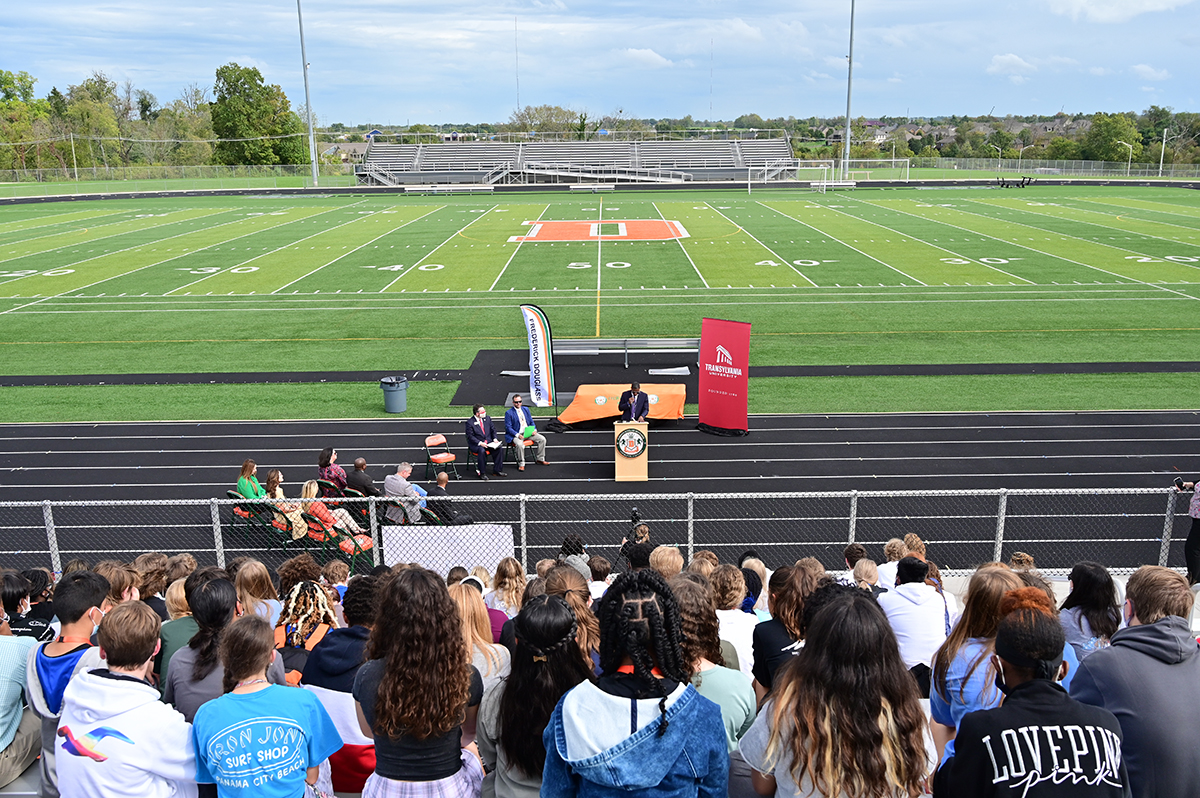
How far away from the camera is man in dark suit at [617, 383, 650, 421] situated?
1647 cm

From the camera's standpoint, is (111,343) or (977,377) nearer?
(977,377)

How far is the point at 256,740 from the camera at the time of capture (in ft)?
13.3

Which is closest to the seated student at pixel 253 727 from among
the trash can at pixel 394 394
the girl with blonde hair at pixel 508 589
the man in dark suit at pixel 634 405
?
the girl with blonde hair at pixel 508 589

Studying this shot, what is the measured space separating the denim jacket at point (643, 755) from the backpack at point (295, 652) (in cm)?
220

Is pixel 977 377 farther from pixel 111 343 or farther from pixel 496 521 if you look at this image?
pixel 111 343

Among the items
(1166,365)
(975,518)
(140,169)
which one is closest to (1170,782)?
(975,518)

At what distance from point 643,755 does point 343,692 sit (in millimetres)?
2160

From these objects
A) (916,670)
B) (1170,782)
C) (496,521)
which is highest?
(1170,782)

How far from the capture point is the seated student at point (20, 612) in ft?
20.9

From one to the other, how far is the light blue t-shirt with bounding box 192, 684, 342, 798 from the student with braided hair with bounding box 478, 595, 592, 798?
919 mm

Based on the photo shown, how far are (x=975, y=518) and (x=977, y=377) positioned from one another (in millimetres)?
8238

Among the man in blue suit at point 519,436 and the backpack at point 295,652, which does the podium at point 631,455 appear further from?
the backpack at point 295,652

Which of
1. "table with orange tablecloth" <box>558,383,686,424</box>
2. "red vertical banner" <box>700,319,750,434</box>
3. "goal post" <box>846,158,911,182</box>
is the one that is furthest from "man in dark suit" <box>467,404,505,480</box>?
"goal post" <box>846,158,911,182</box>

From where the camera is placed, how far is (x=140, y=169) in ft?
322
